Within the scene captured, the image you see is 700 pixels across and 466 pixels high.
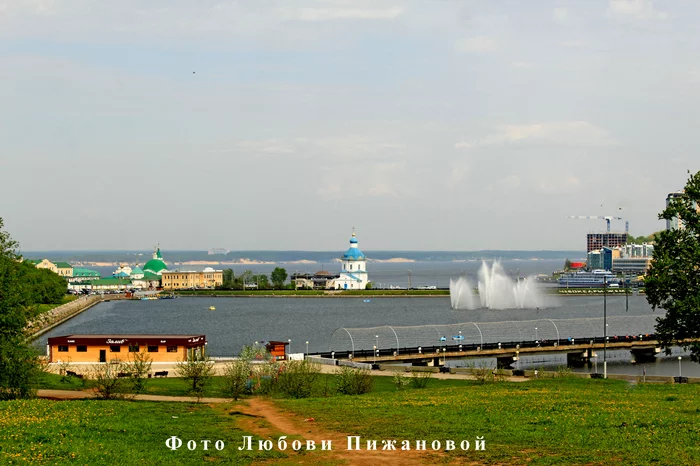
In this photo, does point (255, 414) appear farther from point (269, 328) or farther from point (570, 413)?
point (269, 328)

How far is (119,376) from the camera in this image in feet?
124

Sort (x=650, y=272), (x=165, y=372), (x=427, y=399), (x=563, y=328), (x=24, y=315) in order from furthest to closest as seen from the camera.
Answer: (x=563, y=328)
(x=165, y=372)
(x=650, y=272)
(x=24, y=315)
(x=427, y=399)

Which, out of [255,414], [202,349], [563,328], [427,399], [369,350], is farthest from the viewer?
[563,328]

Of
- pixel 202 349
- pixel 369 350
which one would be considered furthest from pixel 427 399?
pixel 369 350

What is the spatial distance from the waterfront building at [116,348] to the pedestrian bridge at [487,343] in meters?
10.3

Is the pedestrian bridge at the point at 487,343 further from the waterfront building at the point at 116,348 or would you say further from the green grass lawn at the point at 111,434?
the green grass lawn at the point at 111,434

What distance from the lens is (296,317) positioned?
117062 millimetres

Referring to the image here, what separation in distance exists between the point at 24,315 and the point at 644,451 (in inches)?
963

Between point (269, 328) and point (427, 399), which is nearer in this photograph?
point (427, 399)

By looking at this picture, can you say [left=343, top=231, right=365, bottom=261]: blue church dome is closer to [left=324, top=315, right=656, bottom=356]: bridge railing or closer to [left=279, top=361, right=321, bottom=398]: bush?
[left=324, top=315, right=656, bottom=356]: bridge railing

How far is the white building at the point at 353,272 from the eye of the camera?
184 meters

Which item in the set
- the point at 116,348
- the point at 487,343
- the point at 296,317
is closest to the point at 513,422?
the point at 116,348

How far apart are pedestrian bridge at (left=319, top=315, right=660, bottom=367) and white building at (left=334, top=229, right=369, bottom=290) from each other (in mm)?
108532

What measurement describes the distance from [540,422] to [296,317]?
97.0 metres
